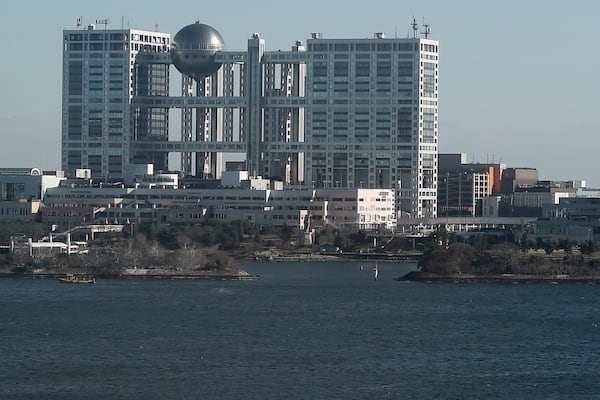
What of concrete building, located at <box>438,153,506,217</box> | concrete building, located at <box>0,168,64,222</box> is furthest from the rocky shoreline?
concrete building, located at <box>438,153,506,217</box>

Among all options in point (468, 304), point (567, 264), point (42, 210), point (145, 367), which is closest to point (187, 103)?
point (42, 210)

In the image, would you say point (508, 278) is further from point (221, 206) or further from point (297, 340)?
point (221, 206)

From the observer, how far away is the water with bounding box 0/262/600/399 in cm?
5100

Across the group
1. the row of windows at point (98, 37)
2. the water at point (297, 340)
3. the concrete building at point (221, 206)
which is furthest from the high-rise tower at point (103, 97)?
the water at point (297, 340)

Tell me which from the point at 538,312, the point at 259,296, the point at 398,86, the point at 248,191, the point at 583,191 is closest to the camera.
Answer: the point at 538,312

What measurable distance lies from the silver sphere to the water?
162ft

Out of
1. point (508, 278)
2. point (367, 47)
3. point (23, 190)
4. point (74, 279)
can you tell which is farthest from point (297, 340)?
point (367, 47)

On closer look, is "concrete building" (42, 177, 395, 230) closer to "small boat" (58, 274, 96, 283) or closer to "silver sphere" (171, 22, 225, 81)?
"silver sphere" (171, 22, 225, 81)

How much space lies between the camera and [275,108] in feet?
459

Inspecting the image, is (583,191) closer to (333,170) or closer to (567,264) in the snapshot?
(333,170)

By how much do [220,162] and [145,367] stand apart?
299ft

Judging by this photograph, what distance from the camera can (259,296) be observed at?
7938 centimetres

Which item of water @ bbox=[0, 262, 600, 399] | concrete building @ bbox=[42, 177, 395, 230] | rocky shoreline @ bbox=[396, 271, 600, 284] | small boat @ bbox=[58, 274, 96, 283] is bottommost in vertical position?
water @ bbox=[0, 262, 600, 399]

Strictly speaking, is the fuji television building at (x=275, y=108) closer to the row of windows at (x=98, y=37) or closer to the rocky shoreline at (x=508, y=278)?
the row of windows at (x=98, y=37)
